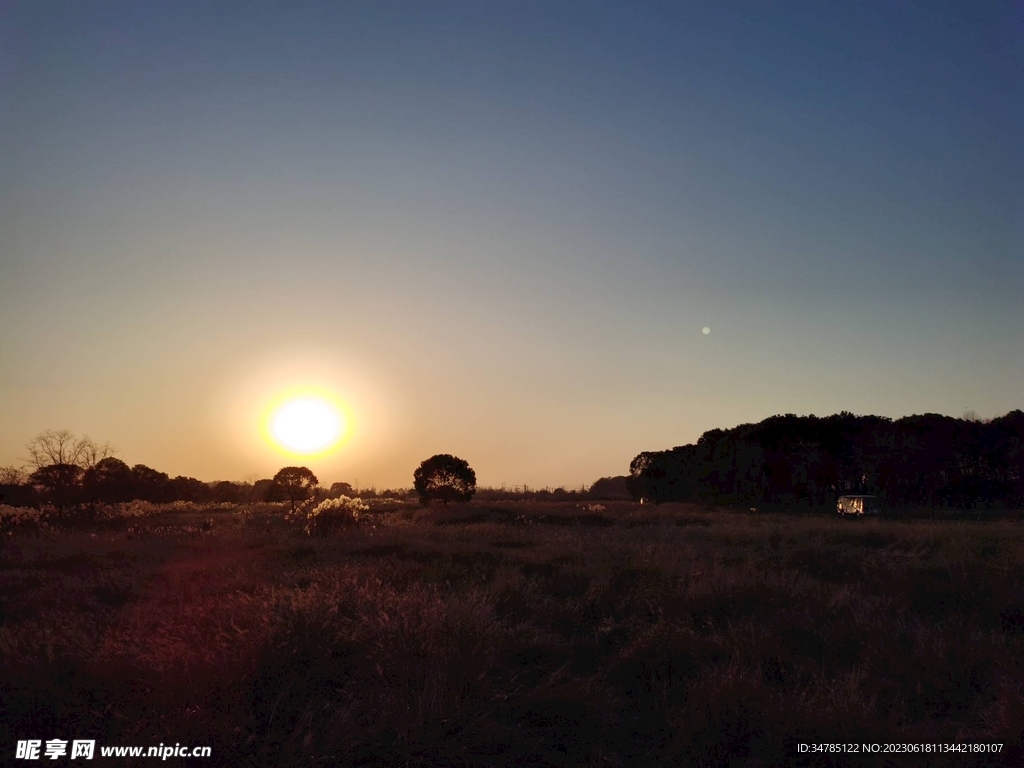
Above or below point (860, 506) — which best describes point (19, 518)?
below

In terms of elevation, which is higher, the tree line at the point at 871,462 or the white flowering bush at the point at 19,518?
the tree line at the point at 871,462

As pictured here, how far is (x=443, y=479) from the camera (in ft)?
183

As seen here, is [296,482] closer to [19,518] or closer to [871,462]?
[19,518]

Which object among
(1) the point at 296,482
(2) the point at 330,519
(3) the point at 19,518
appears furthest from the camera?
(1) the point at 296,482

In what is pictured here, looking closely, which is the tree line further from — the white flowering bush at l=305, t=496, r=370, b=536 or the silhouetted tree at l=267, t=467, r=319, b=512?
the white flowering bush at l=305, t=496, r=370, b=536

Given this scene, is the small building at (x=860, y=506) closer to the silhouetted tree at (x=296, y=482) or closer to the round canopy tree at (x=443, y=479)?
the round canopy tree at (x=443, y=479)

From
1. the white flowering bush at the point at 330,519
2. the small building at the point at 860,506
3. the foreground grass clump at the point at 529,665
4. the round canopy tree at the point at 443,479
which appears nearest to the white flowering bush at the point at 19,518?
the white flowering bush at the point at 330,519

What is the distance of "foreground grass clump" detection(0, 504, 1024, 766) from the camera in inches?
236

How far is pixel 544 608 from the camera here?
10.9 metres

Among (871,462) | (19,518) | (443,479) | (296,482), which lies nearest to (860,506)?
(871,462)

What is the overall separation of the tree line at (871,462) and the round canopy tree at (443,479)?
76.5 feet

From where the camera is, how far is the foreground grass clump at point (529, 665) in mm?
5984

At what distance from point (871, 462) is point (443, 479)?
34395mm

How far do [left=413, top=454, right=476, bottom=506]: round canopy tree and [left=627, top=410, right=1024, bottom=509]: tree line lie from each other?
76.5 ft
